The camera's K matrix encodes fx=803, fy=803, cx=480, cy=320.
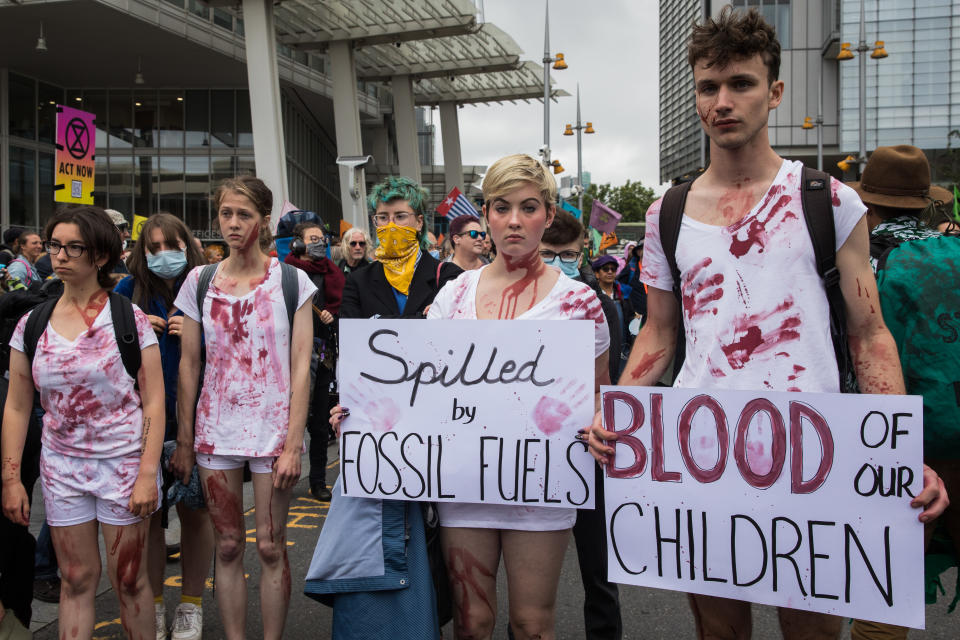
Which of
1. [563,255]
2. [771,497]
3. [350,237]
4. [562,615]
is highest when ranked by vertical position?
[350,237]

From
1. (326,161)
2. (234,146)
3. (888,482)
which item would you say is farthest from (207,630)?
(326,161)

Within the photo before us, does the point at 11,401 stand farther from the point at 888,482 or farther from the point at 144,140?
the point at 144,140

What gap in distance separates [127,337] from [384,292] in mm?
1174

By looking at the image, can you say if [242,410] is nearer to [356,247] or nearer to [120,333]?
[120,333]

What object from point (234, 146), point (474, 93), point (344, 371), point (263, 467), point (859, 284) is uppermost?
point (474, 93)

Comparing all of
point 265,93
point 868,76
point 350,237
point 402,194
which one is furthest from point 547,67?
point 868,76

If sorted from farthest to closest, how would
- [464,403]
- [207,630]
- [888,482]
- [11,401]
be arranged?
1. [207,630]
2. [11,401]
3. [464,403]
4. [888,482]

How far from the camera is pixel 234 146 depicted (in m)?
31.0

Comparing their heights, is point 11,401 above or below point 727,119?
below

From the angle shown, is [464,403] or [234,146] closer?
[464,403]

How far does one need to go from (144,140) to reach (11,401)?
3044 cm

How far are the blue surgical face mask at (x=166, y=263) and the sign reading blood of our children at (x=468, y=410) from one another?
5.21 feet

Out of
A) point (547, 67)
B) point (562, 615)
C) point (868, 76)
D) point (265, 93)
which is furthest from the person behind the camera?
point (868, 76)

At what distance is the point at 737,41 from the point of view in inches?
86.7
